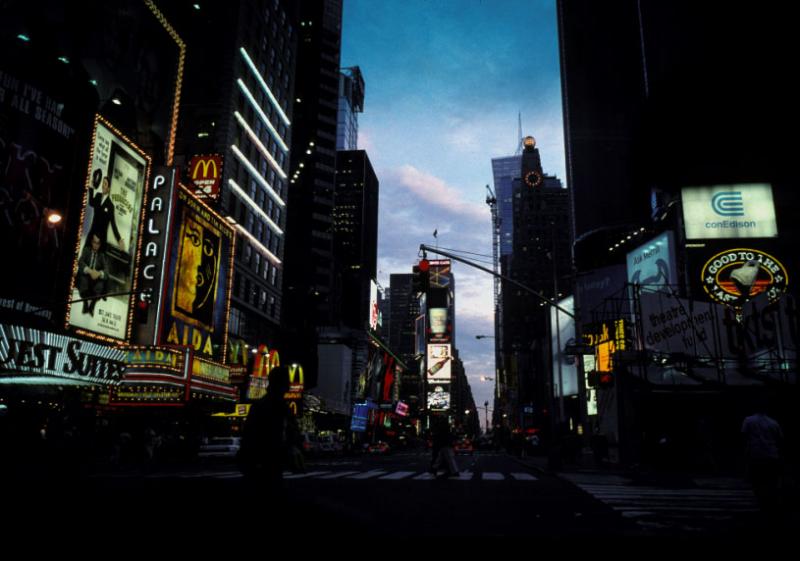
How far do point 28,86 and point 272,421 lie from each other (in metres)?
22.5

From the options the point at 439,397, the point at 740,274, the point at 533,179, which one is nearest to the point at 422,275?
the point at 740,274

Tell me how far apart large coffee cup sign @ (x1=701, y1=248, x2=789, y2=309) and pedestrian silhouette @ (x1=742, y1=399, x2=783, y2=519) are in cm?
2120

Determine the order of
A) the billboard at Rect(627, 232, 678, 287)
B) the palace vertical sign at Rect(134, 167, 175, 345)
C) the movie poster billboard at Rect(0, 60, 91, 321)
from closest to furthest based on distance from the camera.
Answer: the movie poster billboard at Rect(0, 60, 91, 321)
the palace vertical sign at Rect(134, 167, 175, 345)
the billboard at Rect(627, 232, 678, 287)

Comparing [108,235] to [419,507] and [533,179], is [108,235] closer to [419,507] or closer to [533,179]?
[419,507]

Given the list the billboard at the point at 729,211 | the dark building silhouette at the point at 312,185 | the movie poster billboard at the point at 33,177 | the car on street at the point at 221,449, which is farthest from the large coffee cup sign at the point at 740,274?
the dark building silhouette at the point at 312,185

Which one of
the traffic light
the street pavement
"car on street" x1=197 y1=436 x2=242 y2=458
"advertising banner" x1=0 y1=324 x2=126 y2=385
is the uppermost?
the traffic light

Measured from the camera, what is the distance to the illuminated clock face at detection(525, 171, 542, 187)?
472 feet

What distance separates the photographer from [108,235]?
1091 inches

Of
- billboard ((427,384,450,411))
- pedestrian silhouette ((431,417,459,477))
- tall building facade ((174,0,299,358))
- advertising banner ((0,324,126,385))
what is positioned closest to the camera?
pedestrian silhouette ((431,417,459,477))

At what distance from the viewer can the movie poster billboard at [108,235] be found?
26.1 meters

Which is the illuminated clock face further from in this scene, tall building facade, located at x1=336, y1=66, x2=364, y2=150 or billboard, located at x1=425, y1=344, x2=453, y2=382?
tall building facade, located at x1=336, y1=66, x2=364, y2=150

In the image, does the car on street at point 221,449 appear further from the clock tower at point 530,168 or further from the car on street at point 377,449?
the clock tower at point 530,168

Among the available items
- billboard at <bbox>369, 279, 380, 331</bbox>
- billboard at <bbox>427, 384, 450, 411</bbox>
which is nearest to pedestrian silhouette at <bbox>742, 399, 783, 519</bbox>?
billboard at <bbox>369, 279, 380, 331</bbox>

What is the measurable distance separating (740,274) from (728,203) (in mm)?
4358
